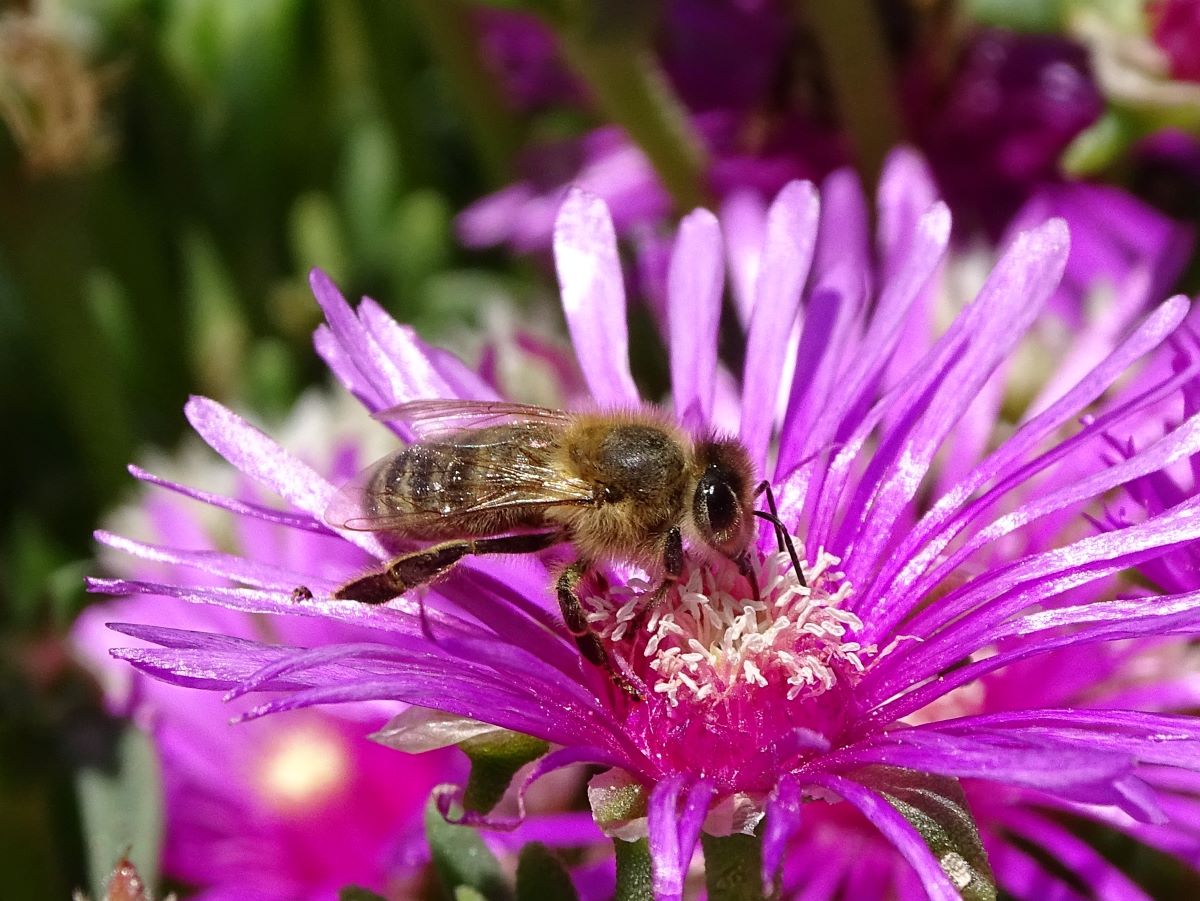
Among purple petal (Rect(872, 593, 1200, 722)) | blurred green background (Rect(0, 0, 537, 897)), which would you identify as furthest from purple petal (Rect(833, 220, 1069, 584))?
blurred green background (Rect(0, 0, 537, 897))

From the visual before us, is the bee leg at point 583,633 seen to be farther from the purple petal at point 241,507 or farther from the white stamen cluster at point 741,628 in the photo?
the purple petal at point 241,507

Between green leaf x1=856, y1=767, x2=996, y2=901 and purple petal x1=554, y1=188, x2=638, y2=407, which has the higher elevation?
purple petal x1=554, y1=188, x2=638, y2=407

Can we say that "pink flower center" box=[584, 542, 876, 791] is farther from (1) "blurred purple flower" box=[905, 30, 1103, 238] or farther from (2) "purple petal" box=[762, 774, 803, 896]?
(1) "blurred purple flower" box=[905, 30, 1103, 238]

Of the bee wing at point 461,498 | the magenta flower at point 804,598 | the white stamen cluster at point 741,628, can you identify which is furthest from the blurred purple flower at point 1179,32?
the bee wing at point 461,498

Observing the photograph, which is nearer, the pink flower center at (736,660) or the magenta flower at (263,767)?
the pink flower center at (736,660)

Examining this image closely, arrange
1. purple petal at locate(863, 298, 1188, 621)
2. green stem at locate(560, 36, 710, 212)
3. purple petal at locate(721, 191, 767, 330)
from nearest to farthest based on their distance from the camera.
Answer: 1. purple petal at locate(863, 298, 1188, 621)
2. purple petal at locate(721, 191, 767, 330)
3. green stem at locate(560, 36, 710, 212)

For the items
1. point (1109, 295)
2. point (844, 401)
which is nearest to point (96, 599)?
point (844, 401)

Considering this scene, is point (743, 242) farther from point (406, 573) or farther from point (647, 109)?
point (406, 573)
